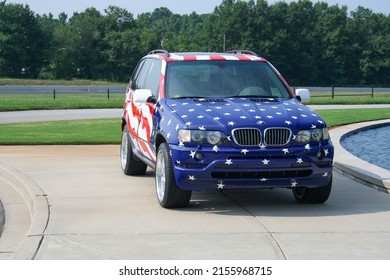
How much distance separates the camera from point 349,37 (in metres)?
105

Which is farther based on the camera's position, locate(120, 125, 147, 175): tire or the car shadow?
locate(120, 125, 147, 175): tire

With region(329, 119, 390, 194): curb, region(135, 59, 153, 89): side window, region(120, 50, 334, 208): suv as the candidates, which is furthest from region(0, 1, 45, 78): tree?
region(120, 50, 334, 208): suv

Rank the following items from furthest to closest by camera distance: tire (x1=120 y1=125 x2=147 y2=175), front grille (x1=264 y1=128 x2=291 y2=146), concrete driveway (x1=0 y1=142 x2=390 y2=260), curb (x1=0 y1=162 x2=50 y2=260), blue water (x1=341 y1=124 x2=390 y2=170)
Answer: blue water (x1=341 y1=124 x2=390 y2=170) < tire (x1=120 y1=125 x2=147 y2=175) < front grille (x1=264 y1=128 x2=291 y2=146) < curb (x1=0 y1=162 x2=50 y2=260) < concrete driveway (x1=0 y1=142 x2=390 y2=260)

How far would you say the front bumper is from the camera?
350 inches

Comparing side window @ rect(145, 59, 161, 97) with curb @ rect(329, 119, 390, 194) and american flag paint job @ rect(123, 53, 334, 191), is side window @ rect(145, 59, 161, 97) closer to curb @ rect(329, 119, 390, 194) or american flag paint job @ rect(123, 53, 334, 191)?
american flag paint job @ rect(123, 53, 334, 191)

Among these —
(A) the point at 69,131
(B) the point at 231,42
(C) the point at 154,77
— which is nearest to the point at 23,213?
(C) the point at 154,77

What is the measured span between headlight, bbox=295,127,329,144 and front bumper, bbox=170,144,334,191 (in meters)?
0.10

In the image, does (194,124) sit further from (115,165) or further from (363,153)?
(363,153)

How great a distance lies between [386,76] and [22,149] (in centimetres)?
9154

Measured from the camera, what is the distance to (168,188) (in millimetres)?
9203

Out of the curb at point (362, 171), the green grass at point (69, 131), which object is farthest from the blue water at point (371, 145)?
the green grass at point (69, 131)

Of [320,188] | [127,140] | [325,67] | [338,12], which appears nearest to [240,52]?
[127,140]

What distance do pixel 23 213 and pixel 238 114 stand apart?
2904 mm

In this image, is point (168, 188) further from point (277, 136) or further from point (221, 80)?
point (221, 80)
